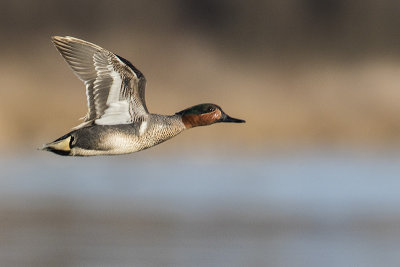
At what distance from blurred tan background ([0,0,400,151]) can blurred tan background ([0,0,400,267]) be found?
2cm

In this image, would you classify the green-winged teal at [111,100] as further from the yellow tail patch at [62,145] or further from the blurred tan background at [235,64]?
the blurred tan background at [235,64]

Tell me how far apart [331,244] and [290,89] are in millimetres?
5000

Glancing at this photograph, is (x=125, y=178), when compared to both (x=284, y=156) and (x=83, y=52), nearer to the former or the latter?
(x=284, y=156)

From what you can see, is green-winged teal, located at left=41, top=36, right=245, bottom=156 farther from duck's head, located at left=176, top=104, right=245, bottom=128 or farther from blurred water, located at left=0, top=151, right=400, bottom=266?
blurred water, located at left=0, top=151, right=400, bottom=266

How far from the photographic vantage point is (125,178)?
1334 cm

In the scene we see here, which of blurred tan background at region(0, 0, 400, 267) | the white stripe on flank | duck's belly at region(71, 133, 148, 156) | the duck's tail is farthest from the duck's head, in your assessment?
blurred tan background at region(0, 0, 400, 267)

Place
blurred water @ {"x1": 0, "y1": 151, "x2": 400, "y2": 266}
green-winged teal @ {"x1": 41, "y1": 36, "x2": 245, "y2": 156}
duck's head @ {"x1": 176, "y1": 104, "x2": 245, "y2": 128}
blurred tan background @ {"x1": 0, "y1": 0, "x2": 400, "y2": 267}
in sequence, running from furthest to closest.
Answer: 1. blurred tan background @ {"x1": 0, "y1": 0, "x2": 400, "y2": 267}
2. blurred water @ {"x1": 0, "y1": 151, "x2": 400, "y2": 266}
3. duck's head @ {"x1": 176, "y1": 104, "x2": 245, "y2": 128}
4. green-winged teal @ {"x1": 41, "y1": 36, "x2": 245, "y2": 156}

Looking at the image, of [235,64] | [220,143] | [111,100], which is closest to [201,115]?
[111,100]

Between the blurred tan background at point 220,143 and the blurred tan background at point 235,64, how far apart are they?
0.07 ft

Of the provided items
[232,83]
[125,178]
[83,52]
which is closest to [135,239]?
[125,178]

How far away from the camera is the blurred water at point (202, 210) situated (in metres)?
10.3

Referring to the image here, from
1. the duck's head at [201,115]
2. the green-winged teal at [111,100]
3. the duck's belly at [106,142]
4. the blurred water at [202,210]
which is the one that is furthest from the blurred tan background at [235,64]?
the duck's belly at [106,142]

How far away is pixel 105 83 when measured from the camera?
7695 mm

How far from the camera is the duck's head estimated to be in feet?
26.1
